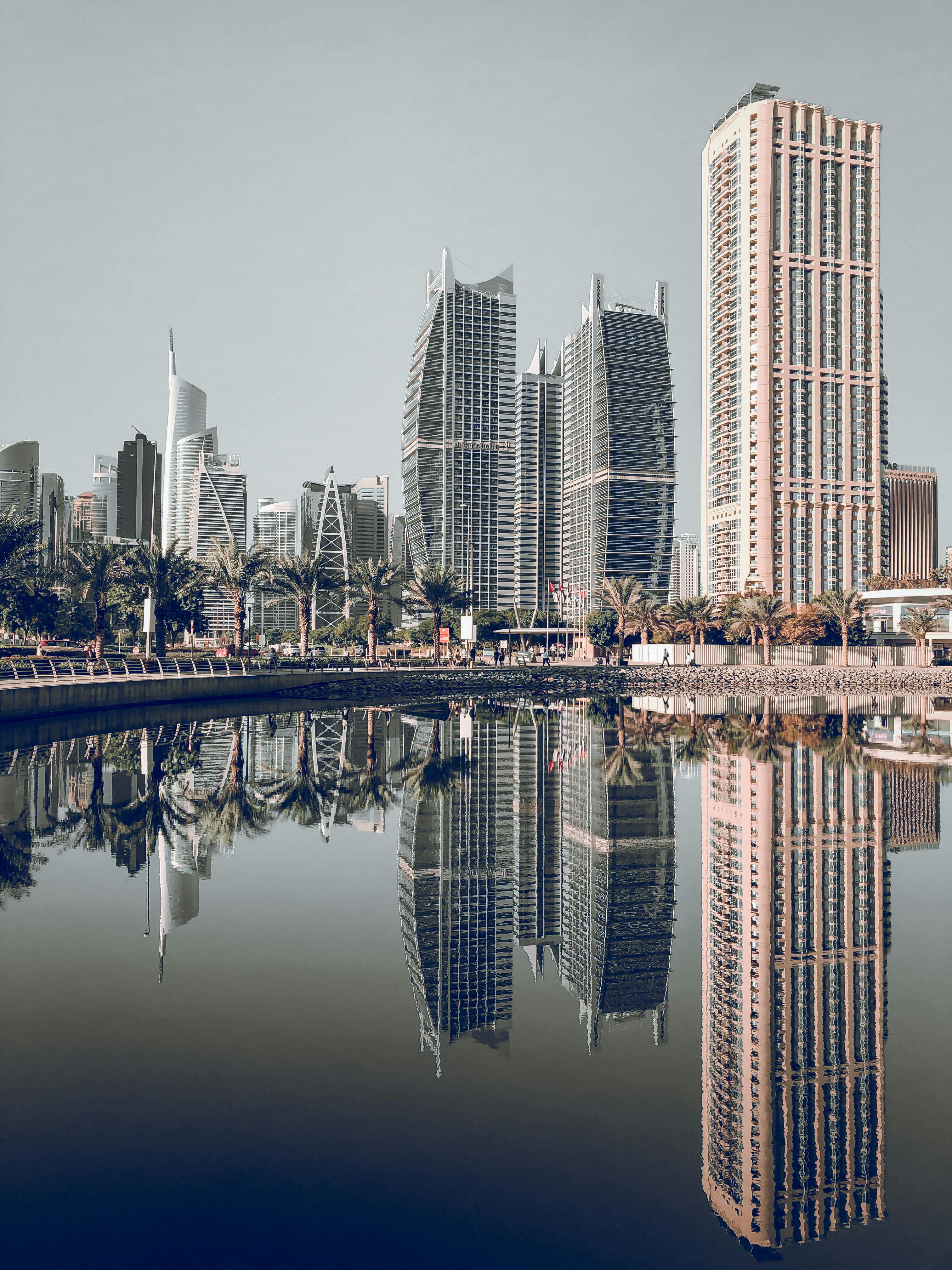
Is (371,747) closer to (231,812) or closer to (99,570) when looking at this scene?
(231,812)

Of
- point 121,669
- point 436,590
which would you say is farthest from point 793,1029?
point 436,590

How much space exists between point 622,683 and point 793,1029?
59418 millimetres

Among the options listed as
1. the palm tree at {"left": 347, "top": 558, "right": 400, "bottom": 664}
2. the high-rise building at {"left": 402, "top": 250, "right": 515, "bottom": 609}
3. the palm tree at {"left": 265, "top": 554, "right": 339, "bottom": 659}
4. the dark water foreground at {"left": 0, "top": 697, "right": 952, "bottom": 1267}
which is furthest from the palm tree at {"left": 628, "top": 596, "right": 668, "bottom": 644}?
the high-rise building at {"left": 402, "top": 250, "right": 515, "bottom": 609}

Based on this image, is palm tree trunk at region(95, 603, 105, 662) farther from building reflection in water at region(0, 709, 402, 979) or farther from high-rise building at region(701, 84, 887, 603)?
high-rise building at region(701, 84, 887, 603)

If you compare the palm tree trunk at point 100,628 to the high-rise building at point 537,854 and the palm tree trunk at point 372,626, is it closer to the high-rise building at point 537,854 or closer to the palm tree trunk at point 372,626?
→ the palm tree trunk at point 372,626

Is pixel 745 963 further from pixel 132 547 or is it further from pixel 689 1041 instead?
pixel 132 547

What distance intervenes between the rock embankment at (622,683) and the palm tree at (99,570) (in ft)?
38.6

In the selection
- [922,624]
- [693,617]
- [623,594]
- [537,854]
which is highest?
[623,594]

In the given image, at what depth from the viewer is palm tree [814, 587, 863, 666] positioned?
78.9 metres

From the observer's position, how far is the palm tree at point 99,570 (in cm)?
5222

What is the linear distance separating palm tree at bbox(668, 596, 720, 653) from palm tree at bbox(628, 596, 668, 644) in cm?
110

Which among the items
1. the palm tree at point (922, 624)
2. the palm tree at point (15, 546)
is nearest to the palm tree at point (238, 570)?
the palm tree at point (15, 546)

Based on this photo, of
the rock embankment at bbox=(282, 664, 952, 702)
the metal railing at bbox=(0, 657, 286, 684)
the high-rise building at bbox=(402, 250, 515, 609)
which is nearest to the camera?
the metal railing at bbox=(0, 657, 286, 684)

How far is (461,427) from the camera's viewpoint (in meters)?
183
